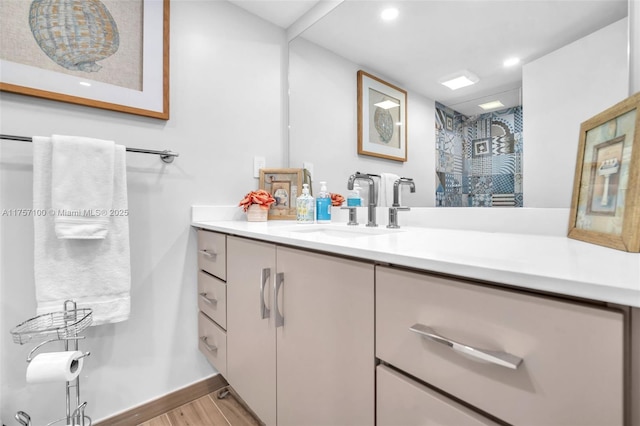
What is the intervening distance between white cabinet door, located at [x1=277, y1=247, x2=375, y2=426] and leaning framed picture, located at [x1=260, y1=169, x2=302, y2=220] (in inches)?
31.6

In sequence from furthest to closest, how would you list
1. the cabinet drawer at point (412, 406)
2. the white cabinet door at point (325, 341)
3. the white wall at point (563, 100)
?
the white wall at point (563, 100), the white cabinet door at point (325, 341), the cabinet drawer at point (412, 406)

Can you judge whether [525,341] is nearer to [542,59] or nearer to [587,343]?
[587,343]

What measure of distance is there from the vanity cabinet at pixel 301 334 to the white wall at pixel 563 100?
69 centimetres

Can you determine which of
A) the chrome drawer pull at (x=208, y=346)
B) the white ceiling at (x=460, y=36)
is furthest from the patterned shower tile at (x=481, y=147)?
the chrome drawer pull at (x=208, y=346)

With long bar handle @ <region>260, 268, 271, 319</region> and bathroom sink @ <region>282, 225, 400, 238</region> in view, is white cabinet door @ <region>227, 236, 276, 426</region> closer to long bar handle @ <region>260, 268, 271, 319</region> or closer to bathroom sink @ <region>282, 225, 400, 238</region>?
long bar handle @ <region>260, 268, 271, 319</region>

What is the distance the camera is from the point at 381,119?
1.42m

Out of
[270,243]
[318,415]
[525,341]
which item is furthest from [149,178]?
[525,341]

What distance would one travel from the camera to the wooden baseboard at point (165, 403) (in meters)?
1.30

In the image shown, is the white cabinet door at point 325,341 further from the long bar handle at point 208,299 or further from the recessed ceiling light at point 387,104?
the recessed ceiling light at point 387,104

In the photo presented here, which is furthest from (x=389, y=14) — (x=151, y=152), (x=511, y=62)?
(x=151, y=152)

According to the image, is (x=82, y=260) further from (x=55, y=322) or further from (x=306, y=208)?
(x=306, y=208)

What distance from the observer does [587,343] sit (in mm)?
372

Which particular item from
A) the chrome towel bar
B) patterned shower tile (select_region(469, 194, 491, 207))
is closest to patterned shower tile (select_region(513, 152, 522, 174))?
patterned shower tile (select_region(469, 194, 491, 207))

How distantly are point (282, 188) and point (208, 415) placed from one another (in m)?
1.19
